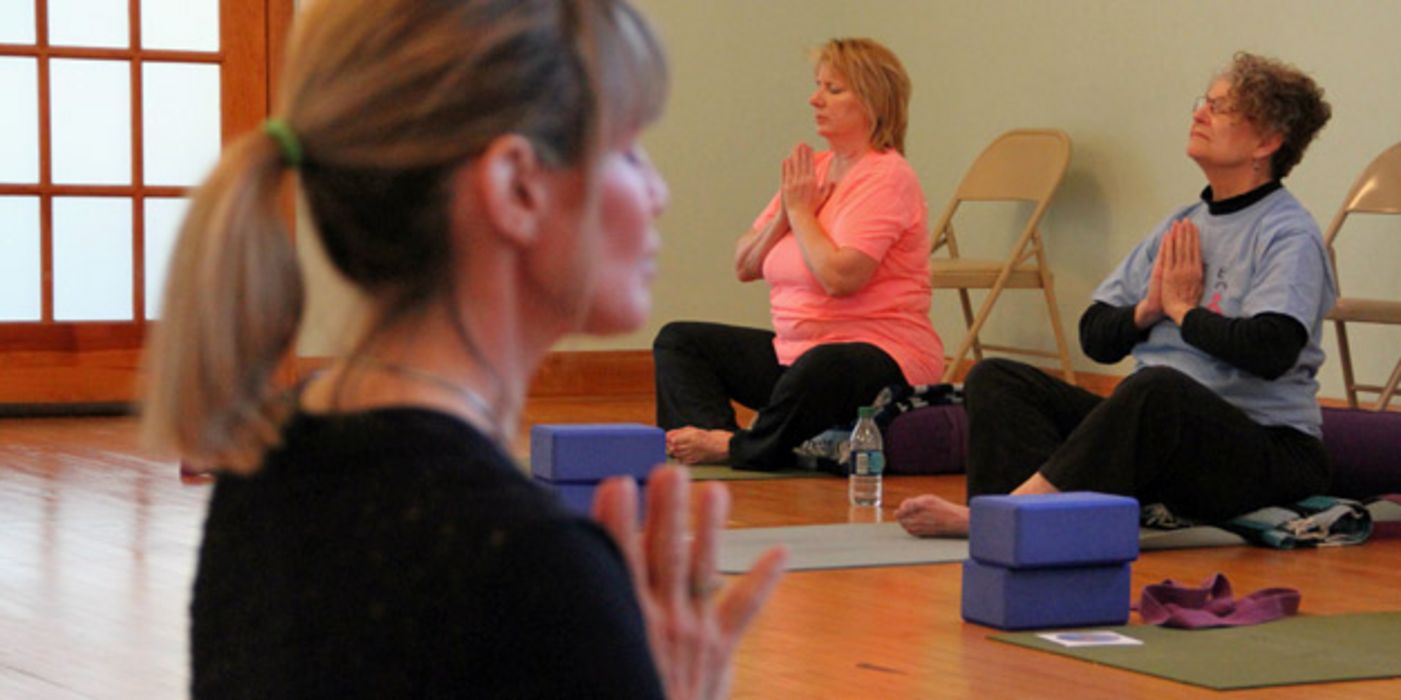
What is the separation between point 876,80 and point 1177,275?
48.3 inches

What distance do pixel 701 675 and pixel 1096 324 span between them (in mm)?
3262

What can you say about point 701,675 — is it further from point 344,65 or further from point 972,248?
point 972,248

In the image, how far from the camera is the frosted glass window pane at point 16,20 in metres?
6.18

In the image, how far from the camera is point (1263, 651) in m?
2.70

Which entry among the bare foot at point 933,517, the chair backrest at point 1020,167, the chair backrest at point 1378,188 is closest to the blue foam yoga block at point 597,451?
the bare foot at point 933,517

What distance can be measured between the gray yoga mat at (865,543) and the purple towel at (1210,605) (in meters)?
0.56

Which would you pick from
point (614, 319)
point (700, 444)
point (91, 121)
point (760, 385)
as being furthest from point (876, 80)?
point (614, 319)

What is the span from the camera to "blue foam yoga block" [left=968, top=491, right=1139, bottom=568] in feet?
9.33

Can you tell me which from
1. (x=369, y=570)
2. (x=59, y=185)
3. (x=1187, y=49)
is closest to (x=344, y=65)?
(x=369, y=570)

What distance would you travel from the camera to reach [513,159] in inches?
29.5

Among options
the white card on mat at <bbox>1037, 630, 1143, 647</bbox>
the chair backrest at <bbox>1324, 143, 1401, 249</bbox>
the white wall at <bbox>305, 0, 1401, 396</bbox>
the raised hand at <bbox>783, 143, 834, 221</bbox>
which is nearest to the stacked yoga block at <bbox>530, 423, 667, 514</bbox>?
the raised hand at <bbox>783, 143, 834, 221</bbox>

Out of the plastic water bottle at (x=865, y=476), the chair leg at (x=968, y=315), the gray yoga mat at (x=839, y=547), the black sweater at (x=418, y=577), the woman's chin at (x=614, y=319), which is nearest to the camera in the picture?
the black sweater at (x=418, y=577)

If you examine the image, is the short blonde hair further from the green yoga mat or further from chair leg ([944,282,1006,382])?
chair leg ([944,282,1006,382])

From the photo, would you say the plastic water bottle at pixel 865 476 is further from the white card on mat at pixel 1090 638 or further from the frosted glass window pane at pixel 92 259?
the frosted glass window pane at pixel 92 259
